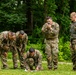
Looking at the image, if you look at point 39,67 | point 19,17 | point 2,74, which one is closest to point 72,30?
point 39,67

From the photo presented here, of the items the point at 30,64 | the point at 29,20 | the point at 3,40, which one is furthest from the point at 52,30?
the point at 29,20

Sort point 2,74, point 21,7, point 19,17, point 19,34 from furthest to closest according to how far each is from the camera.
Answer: point 21,7, point 19,17, point 19,34, point 2,74

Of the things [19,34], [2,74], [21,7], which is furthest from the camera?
[21,7]

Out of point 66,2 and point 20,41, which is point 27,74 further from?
point 66,2

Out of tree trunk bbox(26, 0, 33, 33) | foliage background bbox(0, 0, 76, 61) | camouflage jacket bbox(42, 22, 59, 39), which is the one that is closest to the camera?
camouflage jacket bbox(42, 22, 59, 39)

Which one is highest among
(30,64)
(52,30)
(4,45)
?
(52,30)

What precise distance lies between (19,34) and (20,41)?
0.43 meters

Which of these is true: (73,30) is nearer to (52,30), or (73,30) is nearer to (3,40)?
(52,30)

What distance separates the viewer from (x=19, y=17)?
1102 inches

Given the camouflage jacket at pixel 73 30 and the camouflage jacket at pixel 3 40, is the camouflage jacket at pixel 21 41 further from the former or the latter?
the camouflage jacket at pixel 73 30

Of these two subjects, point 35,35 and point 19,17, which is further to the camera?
point 35,35

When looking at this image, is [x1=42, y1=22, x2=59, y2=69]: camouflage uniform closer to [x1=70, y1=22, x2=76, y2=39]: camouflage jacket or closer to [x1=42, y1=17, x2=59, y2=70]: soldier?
[x1=42, y1=17, x2=59, y2=70]: soldier

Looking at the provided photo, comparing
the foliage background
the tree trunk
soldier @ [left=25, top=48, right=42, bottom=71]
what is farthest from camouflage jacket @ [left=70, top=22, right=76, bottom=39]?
the tree trunk

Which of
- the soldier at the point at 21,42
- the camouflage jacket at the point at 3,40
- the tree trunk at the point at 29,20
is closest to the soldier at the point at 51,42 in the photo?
the soldier at the point at 21,42
